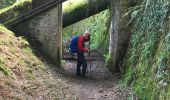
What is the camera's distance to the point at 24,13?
14.4 m

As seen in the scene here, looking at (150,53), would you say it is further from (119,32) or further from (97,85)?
(119,32)

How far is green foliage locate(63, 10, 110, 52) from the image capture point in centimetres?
2012

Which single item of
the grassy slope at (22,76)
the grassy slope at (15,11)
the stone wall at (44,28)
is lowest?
the grassy slope at (22,76)

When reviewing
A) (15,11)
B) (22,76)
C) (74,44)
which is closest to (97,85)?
(74,44)

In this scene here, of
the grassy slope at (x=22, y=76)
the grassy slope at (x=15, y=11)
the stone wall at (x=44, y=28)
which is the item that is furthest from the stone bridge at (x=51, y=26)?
the grassy slope at (x=22, y=76)

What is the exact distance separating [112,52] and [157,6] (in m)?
4.51

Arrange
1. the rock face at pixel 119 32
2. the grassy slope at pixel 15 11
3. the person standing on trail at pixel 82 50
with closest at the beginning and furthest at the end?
the rock face at pixel 119 32 → the person standing on trail at pixel 82 50 → the grassy slope at pixel 15 11

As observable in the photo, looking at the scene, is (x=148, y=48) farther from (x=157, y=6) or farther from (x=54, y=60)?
(x=54, y=60)

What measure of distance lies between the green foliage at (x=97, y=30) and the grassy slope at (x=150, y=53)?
6.34 metres

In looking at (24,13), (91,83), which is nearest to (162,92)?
(91,83)

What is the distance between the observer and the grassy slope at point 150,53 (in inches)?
348

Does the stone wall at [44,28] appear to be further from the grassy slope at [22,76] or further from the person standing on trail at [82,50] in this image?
the grassy slope at [22,76]

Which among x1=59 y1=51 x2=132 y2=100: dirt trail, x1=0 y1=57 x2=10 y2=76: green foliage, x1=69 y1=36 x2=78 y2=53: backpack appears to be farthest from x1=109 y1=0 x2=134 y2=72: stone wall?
x1=0 y1=57 x2=10 y2=76: green foliage

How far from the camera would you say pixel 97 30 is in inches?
880
